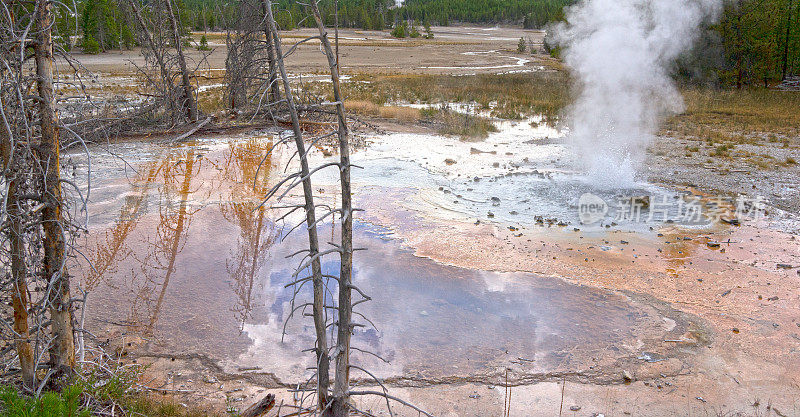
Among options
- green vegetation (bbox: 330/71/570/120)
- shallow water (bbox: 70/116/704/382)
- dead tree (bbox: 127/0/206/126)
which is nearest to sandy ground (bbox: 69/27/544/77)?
green vegetation (bbox: 330/71/570/120)

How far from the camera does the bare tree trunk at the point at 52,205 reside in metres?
4.51

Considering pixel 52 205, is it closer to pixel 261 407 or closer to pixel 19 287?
pixel 19 287

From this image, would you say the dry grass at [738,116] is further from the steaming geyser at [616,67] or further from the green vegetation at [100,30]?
the green vegetation at [100,30]

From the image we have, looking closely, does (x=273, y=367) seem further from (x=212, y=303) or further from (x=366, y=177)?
(x=366, y=177)

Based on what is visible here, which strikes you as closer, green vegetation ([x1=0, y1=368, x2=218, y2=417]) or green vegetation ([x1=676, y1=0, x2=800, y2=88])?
green vegetation ([x1=0, y1=368, x2=218, y2=417])

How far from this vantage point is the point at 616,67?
16.8 metres

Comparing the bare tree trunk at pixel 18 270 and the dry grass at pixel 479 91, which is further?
the dry grass at pixel 479 91

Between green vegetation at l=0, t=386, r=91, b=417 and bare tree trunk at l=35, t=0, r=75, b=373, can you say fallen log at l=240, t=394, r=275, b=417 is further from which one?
green vegetation at l=0, t=386, r=91, b=417

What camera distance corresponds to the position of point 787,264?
8992 mm

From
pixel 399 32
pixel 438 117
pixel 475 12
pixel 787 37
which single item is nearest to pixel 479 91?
pixel 438 117

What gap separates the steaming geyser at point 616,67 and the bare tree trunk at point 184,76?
11.7 meters

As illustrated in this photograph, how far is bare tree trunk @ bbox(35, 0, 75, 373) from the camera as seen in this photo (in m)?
4.51

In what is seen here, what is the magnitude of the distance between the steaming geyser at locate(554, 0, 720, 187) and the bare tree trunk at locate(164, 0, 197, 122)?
11725 millimetres

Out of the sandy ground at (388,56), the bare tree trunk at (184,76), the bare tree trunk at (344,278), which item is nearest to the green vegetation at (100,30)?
the sandy ground at (388,56)
